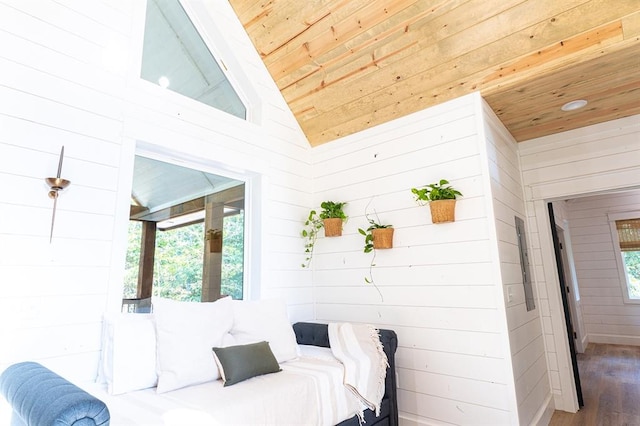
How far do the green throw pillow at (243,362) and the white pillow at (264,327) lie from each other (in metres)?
0.17

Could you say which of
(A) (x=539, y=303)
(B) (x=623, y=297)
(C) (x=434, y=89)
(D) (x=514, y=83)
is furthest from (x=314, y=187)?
(B) (x=623, y=297)

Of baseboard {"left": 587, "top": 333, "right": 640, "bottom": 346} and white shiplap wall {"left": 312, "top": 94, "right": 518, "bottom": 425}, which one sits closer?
white shiplap wall {"left": 312, "top": 94, "right": 518, "bottom": 425}

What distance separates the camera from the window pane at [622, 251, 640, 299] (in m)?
5.76

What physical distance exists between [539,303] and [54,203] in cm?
396

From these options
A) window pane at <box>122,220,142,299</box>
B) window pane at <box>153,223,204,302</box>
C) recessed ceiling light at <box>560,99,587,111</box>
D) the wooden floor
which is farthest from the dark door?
window pane at <box>122,220,142,299</box>

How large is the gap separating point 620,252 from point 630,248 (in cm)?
20

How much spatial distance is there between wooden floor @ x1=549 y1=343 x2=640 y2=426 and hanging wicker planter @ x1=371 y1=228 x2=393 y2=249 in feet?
6.84

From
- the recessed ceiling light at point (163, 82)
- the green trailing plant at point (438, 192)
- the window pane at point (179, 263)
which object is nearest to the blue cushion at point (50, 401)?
the window pane at point (179, 263)

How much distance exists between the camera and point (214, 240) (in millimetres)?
2801

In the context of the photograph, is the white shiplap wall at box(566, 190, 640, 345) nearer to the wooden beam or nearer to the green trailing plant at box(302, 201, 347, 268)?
the green trailing plant at box(302, 201, 347, 268)

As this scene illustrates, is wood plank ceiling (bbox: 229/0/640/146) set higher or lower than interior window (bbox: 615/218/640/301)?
higher

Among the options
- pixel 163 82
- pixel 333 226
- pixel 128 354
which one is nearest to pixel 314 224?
pixel 333 226

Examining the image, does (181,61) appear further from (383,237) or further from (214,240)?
(383,237)

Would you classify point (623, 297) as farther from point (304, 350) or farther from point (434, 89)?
point (304, 350)
